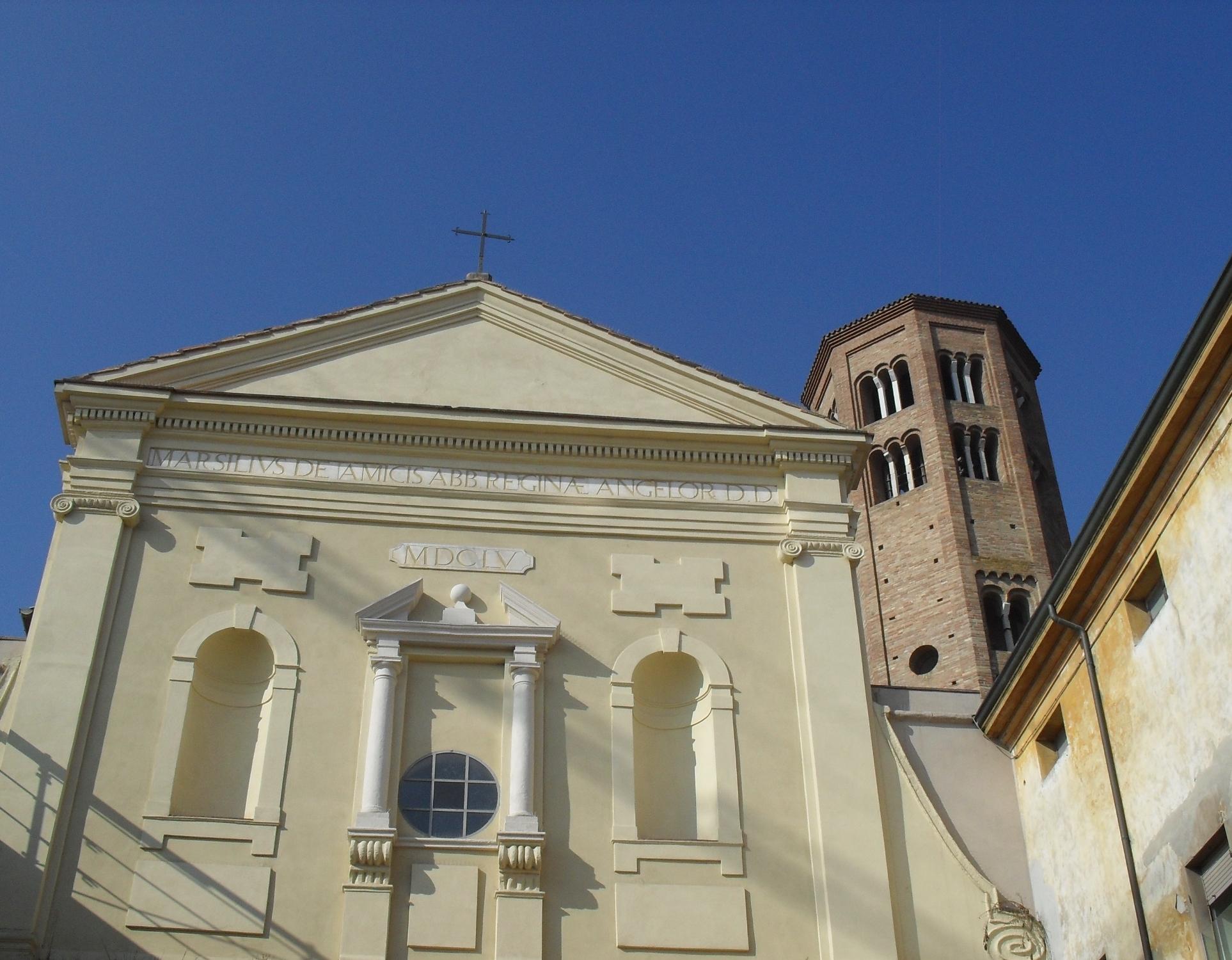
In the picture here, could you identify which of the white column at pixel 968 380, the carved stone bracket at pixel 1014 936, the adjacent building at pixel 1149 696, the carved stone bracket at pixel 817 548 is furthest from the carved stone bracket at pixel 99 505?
the white column at pixel 968 380

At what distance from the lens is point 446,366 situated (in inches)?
773

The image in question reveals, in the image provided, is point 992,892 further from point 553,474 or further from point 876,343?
point 876,343

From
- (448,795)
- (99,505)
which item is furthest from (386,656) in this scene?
(99,505)

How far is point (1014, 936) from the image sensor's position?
1589cm

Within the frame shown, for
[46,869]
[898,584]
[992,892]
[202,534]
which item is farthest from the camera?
[898,584]

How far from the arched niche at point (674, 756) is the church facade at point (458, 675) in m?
0.04

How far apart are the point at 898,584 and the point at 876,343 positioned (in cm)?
1041

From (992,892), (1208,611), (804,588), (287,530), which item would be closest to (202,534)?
(287,530)

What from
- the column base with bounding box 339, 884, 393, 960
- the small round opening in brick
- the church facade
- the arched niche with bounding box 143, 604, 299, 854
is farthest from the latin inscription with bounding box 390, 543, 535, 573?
the small round opening in brick

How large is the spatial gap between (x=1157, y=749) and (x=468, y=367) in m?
9.42

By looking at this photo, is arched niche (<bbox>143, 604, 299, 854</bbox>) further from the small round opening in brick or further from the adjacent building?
the small round opening in brick

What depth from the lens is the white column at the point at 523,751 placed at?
15.8m

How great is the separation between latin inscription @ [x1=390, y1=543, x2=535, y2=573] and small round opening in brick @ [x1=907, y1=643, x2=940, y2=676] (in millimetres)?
29462

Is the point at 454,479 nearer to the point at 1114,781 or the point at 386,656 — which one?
the point at 386,656
